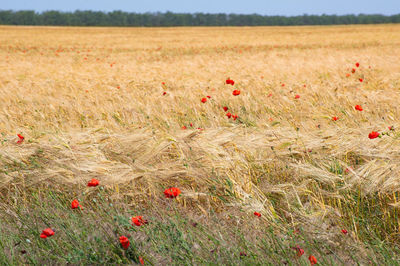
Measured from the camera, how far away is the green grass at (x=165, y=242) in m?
1.56

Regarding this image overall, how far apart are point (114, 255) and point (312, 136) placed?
161 centimetres

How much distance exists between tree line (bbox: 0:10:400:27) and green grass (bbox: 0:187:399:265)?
73229 mm

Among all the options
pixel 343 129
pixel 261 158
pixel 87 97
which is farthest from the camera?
pixel 87 97

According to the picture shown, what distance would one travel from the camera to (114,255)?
1591 mm

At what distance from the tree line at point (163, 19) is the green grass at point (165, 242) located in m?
73.2

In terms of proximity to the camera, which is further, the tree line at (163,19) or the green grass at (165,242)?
the tree line at (163,19)

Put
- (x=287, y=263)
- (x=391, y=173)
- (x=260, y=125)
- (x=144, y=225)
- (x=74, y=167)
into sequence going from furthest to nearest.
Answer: (x=260, y=125), (x=74, y=167), (x=391, y=173), (x=144, y=225), (x=287, y=263)

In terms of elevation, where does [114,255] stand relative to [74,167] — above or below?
below

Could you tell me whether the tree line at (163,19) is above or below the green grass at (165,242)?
above

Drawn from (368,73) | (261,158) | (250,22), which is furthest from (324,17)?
(261,158)

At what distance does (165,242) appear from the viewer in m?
1.65

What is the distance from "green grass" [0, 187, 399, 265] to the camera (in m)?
1.56

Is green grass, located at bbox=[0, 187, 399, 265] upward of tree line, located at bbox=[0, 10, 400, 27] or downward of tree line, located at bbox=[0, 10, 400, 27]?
downward

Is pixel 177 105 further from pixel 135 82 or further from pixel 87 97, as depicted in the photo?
pixel 135 82
